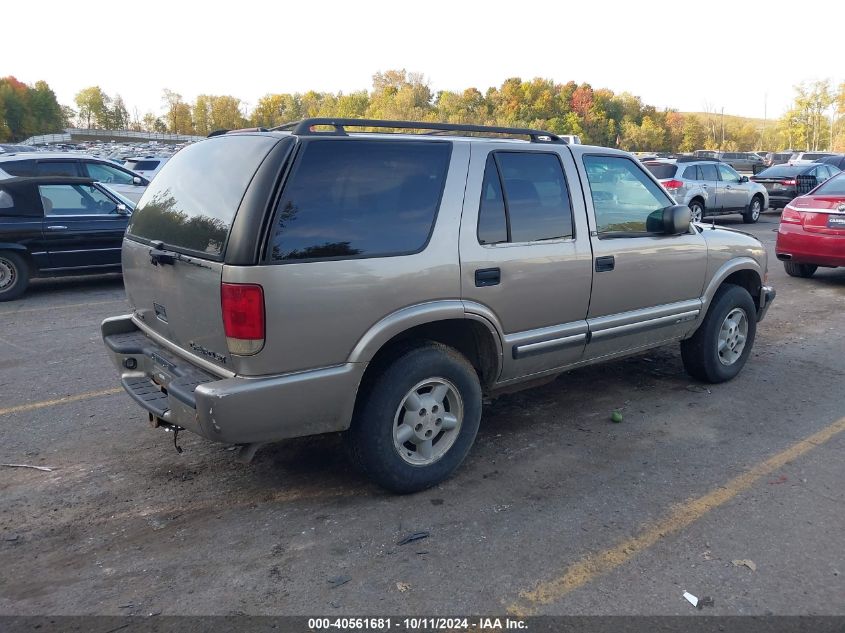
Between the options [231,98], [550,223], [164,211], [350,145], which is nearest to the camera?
[350,145]

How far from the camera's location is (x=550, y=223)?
4348mm

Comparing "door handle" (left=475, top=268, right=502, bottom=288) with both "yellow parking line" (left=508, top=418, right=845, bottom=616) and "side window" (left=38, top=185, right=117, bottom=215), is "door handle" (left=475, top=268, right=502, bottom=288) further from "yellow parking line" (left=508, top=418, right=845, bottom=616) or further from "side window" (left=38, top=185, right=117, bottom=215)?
"side window" (left=38, top=185, right=117, bottom=215)

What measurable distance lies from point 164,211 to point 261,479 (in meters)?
1.64

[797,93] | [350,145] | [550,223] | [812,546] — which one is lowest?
[812,546]

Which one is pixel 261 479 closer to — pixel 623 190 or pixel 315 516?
pixel 315 516

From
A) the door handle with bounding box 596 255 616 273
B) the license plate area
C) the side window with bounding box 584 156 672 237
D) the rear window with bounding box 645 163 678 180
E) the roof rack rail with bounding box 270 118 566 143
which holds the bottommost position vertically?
the license plate area

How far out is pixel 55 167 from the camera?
467 inches

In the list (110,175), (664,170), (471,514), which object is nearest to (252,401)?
(471,514)

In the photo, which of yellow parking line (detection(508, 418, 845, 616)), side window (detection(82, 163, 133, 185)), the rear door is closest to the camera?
yellow parking line (detection(508, 418, 845, 616))

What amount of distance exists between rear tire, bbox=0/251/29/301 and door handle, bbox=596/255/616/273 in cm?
775

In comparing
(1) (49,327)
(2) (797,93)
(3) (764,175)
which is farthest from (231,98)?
(1) (49,327)

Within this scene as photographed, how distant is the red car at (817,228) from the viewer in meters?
9.30

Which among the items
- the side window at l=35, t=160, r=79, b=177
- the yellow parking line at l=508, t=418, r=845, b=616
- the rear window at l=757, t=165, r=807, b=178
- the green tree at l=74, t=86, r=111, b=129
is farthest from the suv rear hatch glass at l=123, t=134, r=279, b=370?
the green tree at l=74, t=86, r=111, b=129

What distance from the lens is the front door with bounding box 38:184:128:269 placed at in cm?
927
